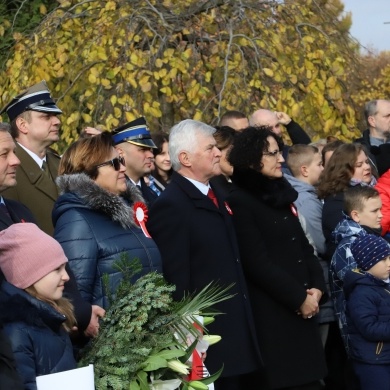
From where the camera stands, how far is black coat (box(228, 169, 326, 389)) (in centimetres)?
621

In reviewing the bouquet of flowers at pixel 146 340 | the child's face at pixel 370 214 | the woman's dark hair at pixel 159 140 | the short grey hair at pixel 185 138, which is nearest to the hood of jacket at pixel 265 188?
the short grey hair at pixel 185 138

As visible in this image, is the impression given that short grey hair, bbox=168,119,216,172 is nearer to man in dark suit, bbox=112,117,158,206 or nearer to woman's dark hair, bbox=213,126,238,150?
man in dark suit, bbox=112,117,158,206

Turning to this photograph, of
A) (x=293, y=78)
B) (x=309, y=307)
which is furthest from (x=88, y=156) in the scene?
(x=293, y=78)

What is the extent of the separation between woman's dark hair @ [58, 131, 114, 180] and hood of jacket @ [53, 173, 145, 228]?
9 centimetres

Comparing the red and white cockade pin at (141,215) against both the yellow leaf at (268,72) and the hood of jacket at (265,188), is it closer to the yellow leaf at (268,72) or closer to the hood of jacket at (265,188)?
the hood of jacket at (265,188)

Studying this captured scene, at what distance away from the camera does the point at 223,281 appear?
5.82m

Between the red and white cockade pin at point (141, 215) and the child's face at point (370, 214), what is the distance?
197cm

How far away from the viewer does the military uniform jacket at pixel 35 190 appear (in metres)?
5.99

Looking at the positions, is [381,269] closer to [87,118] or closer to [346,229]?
[346,229]

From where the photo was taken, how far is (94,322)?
467 cm

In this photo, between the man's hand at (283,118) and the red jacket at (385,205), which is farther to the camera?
the man's hand at (283,118)

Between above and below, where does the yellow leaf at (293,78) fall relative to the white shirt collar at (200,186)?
above

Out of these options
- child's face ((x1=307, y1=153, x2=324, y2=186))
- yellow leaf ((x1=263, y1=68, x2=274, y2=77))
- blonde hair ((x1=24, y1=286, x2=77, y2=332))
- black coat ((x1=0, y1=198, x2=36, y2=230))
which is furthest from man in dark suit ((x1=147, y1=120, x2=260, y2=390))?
yellow leaf ((x1=263, y1=68, x2=274, y2=77))

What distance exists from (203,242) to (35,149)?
1.14 m
